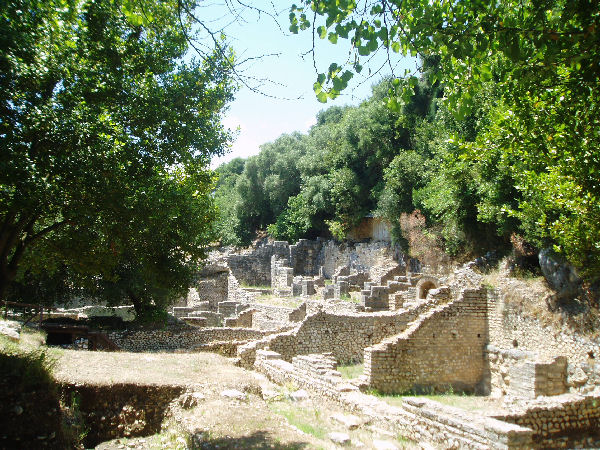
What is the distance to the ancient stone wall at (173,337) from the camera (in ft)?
54.4

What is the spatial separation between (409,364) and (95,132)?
9977 mm

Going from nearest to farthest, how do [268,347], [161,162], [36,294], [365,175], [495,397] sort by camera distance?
[161,162] → [495,397] → [268,347] → [36,294] → [365,175]

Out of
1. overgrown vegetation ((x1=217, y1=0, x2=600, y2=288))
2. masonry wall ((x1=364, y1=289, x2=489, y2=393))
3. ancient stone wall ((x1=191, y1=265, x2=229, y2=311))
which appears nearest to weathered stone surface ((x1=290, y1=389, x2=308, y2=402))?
masonry wall ((x1=364, y1=289, x2=489, y2=393))

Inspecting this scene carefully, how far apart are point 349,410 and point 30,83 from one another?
26.8 feet

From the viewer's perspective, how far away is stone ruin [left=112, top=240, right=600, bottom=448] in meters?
8.20

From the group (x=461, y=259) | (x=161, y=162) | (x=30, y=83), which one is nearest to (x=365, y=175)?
(x=461, y=259)

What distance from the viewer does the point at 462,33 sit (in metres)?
5.31

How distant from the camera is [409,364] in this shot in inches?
522

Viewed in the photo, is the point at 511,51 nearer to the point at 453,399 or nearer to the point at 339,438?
the point at 339,438

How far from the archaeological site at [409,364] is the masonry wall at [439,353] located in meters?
0.03

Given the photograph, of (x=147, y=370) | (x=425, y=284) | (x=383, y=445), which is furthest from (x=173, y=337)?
(x=383, y=445)

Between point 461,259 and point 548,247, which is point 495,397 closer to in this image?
point 548,247

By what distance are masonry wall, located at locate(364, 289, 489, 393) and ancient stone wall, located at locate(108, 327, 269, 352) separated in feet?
19.0

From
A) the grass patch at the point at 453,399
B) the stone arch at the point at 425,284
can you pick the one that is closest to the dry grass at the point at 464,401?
the grass patch at the point at 453,399
